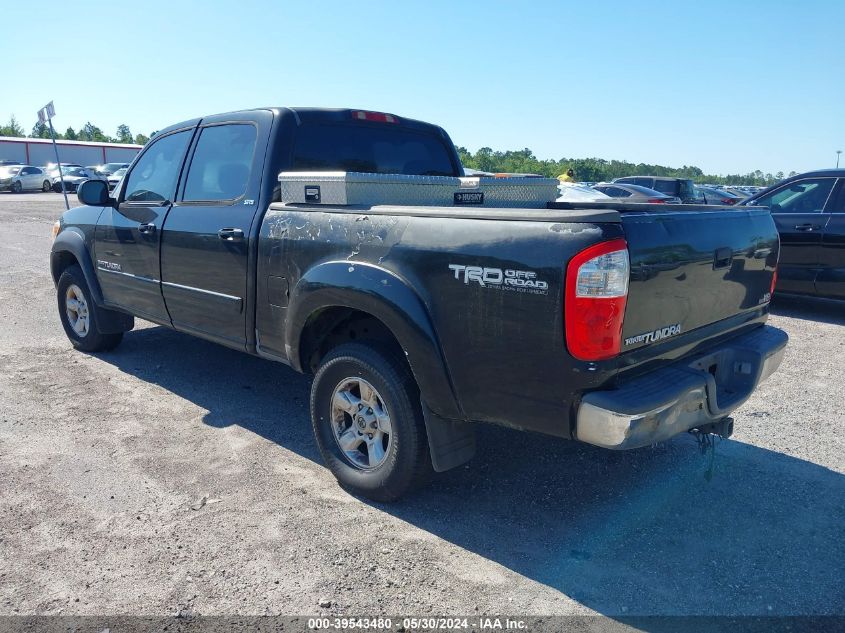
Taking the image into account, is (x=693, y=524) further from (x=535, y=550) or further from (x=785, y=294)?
(x=785, y=294)

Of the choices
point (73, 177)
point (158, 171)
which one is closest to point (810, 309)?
point (158, 171)

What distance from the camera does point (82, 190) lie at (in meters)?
5.35

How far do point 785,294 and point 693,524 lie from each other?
6033mm

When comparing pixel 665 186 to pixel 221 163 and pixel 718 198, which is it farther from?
pixel 221 163

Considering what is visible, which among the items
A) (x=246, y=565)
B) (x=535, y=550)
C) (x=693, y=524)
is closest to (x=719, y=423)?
(x=693, y=524)

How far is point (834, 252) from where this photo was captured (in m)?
7.84

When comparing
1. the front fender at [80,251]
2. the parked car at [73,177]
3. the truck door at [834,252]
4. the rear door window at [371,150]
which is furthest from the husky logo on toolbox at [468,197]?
the parked car at [73,177]

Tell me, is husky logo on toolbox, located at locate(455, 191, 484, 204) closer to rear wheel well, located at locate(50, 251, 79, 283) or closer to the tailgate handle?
the tailgate handle

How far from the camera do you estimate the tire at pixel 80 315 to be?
20.0 ft

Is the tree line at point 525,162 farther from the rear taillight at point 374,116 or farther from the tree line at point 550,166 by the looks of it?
the rear taillight at point 374,116

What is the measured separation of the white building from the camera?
1954 inches

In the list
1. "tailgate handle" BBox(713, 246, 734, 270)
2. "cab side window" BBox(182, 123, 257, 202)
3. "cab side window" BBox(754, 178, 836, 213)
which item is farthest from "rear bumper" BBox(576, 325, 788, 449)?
"cab side window" BBox(754, 178, 836, 213)

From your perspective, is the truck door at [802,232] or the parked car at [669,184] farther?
the parked car at [669,184]

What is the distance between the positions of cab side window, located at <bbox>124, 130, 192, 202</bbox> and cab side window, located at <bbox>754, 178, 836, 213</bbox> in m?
7.08
